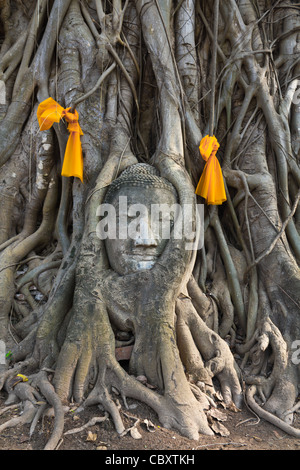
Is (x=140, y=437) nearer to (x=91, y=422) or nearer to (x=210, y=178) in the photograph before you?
(x=91, y=422)

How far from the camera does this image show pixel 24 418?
2289 mm

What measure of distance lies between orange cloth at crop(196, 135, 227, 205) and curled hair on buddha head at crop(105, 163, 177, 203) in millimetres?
388

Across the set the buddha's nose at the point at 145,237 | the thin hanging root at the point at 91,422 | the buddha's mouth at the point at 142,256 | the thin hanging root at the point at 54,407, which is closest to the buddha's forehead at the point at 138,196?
the buddha's nose at the point at 145,237

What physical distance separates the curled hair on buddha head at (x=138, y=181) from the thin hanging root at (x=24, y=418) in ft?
5.51

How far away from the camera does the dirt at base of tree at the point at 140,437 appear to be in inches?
81.9

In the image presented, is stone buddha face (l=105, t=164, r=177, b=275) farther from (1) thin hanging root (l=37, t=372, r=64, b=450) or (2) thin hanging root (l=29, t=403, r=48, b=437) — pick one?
(2) thin hanging root (l=29, t=403, r=48, b=437)

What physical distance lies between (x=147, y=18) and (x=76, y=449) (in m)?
3.95

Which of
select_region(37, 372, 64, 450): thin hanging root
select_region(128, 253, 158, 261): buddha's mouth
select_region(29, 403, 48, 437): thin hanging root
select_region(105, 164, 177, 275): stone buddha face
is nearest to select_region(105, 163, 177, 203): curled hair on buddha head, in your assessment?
select_region(105, 164, 177, 275): stone buddha face

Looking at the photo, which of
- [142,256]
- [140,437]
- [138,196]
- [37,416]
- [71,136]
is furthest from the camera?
[71,136]

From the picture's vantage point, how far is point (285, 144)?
12.9 ft

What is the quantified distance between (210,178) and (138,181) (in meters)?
0.74

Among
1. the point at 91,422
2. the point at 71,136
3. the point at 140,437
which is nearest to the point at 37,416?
the point at 91,422
